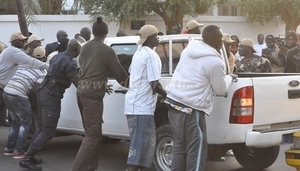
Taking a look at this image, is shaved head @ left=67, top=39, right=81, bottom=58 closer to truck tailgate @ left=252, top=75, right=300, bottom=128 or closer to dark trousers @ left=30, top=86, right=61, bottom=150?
dark trousers @ left=30, top=86, right=61, bottom=150

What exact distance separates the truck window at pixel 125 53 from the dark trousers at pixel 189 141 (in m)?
2.05

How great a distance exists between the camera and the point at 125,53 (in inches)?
297

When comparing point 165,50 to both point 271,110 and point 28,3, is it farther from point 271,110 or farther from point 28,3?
point 28,3

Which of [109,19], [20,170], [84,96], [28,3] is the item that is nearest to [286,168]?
[84,96]

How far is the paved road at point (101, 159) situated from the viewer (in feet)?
24.8

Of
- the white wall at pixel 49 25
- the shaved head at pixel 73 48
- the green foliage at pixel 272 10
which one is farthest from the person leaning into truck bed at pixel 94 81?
the green foliage at pixel 272 10

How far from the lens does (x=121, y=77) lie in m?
6.35

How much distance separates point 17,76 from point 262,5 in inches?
544

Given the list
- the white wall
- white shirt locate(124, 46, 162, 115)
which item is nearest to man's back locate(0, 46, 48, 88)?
white shirt locate(124, 46, 162, 115)

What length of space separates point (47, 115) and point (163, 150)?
163 centimetres

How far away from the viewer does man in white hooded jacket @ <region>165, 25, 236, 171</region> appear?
5355 millimetres

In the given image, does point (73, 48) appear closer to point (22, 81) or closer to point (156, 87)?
point (22, 81)

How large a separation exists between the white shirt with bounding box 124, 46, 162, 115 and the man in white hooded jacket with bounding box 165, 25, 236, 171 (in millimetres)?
583

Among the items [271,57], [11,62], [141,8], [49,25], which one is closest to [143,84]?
[11,62]
